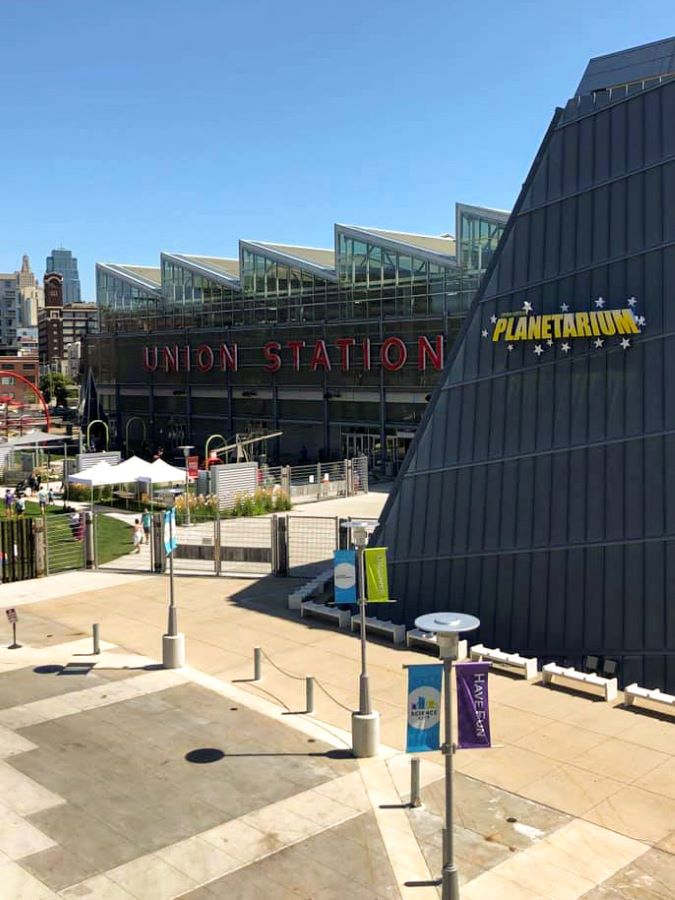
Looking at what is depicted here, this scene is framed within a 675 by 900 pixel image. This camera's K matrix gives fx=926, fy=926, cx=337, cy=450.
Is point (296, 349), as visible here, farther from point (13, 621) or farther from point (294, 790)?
point (294, 790)

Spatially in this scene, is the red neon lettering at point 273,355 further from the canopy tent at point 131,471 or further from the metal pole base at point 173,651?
the metal pole base at point 173,651

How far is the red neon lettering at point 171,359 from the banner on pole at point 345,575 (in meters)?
56.0

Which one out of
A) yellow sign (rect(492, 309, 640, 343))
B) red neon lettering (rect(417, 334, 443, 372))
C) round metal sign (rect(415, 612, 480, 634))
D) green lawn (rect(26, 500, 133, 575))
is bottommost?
green lawn (rect(26, 500, 133, 575))

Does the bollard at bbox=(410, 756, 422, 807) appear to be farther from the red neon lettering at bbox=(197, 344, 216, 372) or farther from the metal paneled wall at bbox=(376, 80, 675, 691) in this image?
the red neon lettering at bbox=(197, 344, 216, 372)

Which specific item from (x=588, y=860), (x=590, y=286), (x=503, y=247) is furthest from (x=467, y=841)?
(x=503, y=247)

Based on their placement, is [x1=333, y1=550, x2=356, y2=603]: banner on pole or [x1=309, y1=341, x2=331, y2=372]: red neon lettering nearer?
[x1=333, y1=550, x2=356, y2=603]: banner on pole

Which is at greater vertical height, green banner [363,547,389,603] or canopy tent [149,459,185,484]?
canopy tent [149,459,185,484]

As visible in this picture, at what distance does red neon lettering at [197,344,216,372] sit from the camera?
224 feet

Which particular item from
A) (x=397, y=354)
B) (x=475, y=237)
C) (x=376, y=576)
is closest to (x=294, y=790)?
(x=376, y=576)

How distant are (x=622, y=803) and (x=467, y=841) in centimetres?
246

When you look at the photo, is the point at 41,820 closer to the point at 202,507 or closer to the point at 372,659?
the point at 372,659

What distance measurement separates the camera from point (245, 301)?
65.4 metres

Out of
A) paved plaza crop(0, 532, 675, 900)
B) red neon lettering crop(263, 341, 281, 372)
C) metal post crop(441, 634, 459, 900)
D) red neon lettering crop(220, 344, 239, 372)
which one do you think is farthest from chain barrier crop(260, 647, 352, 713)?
red neon lettering crop(220, 344, 239, 372)

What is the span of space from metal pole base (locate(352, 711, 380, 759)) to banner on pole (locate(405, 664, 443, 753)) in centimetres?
295
